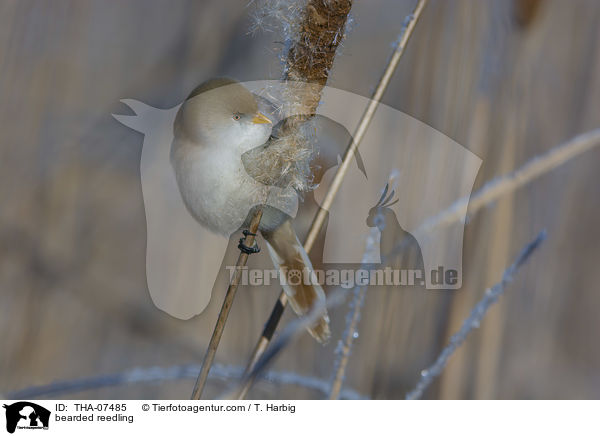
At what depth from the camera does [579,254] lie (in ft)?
3.36

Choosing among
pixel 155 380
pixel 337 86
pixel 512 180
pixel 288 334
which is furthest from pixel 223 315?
pixel 512 180

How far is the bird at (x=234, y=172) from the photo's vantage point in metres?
0.77

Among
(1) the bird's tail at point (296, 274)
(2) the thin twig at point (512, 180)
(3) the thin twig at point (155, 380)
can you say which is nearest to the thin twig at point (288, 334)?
(1) the bird's tail at point (296, 274)

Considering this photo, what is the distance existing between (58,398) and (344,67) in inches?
35.5

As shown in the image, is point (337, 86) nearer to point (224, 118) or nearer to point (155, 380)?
point (224, 118)

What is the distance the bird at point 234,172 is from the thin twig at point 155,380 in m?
0.13

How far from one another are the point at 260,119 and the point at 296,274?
0.29 m

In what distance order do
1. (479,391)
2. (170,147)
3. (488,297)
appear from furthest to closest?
(479,391)
(170,147)
(488,297)

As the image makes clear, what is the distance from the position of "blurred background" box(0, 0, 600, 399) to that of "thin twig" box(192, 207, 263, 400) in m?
0.25

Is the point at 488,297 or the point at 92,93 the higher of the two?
the point at 92,93

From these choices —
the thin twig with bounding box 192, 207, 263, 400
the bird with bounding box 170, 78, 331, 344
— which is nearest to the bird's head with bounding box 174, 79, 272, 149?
the bird with bounding box 170, 78, 331, 344
